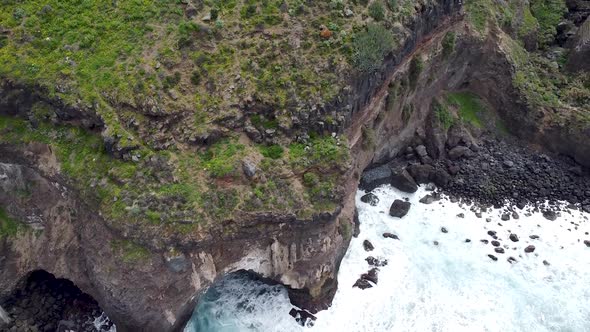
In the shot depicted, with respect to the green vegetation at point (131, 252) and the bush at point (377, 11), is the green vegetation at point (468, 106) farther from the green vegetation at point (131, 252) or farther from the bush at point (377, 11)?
the green vegetation at point (131, 252)

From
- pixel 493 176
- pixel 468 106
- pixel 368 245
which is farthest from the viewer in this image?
pixel 468 106

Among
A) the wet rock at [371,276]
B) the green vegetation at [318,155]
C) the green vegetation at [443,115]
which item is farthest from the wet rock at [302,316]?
the green vegetation at [443,115]

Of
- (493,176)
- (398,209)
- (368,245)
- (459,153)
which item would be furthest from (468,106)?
(368,245)

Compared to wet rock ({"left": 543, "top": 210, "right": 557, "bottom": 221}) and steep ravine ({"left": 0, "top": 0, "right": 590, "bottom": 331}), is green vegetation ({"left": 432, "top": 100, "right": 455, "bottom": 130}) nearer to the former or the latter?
steep ravine ({"left": 0, "top": 0, "right": 590, "bottom": 331})

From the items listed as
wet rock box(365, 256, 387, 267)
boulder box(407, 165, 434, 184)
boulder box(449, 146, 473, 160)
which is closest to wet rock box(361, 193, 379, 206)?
boulder box(407, 165, 434, 184)

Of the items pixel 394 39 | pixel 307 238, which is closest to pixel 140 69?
pixel 307 238

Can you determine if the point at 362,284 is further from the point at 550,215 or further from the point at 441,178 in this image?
the point at 550,215
